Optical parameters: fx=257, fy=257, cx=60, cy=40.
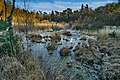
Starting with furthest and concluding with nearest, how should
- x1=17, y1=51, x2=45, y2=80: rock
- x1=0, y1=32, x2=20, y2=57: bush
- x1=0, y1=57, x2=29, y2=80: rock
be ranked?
x1=0, y1=32, x2=20, y2=57: bush
x1=17, y1=51, x2=45, y2=80: rock
x1=0, y1=57, x2=29, y2=80: rock

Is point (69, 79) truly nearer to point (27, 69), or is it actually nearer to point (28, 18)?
point (27, 69)

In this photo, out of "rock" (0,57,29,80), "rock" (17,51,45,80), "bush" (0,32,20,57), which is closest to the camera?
"rock" (0,57,29,80)

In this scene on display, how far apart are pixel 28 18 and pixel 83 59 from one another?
7.26 m

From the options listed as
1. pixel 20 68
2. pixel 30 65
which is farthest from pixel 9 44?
pixel 20 68

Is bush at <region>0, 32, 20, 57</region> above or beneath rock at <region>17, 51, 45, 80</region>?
above

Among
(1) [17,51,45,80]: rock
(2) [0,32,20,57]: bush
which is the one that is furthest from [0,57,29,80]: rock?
(2) [0,32,20,57]: bush

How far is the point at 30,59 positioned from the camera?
268 inches

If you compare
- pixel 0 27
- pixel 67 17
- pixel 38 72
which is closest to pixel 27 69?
pixel 38 72

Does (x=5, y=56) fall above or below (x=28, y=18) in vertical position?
below

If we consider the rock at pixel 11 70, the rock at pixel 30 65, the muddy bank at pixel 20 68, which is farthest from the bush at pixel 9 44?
the rock at pixel 11 70

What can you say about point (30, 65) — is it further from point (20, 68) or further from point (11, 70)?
point (11, 70)

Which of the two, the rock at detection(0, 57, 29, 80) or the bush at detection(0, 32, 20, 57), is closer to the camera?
the rock at detection(0, 57, 29, 80)

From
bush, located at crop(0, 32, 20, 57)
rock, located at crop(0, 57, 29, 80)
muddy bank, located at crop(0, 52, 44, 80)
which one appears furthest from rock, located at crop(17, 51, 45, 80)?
bush, located at crop(0, 32, 20, 57)

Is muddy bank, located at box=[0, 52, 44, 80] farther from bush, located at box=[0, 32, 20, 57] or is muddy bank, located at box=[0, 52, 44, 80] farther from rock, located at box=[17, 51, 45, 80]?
bush, located at box=[0, 32, 20, 57]
